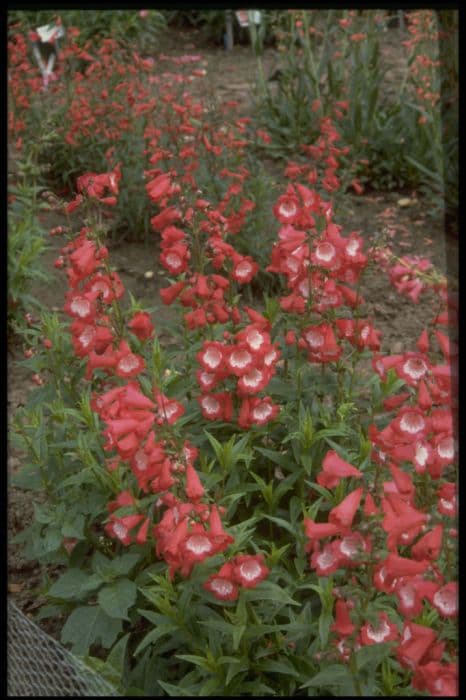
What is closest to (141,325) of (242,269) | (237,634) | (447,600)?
(242,269)

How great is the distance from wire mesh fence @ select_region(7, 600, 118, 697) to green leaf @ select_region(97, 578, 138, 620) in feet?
0.52

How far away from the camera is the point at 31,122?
629 cm

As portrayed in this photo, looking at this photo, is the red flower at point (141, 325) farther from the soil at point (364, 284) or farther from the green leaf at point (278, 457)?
the soil at point (364, 284)

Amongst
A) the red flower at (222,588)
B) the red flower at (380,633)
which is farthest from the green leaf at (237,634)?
the red flower at (380,633)

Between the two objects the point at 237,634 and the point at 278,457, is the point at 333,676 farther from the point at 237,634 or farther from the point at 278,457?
the point at 278,457

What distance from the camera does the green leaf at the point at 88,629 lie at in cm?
238

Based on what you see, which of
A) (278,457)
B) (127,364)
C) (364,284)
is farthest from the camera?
(364,284)

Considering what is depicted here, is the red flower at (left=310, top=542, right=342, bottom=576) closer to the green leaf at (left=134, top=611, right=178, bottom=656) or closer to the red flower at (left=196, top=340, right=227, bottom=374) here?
the green leaf at (left=134, top=611, right=178, bottom=656)

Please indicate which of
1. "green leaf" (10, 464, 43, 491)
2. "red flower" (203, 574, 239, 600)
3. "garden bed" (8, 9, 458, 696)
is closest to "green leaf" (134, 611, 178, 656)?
"red flower" (203, 574, 239, 600)

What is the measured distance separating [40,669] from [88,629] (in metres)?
0.19

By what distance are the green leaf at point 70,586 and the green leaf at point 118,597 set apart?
98 millimetres

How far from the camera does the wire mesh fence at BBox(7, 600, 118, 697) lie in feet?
6.48

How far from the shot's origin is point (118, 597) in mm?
2355
